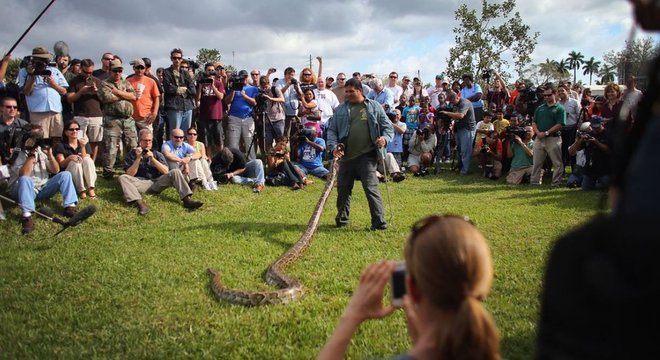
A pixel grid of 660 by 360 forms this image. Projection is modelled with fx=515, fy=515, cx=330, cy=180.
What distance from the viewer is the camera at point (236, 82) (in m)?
13.6

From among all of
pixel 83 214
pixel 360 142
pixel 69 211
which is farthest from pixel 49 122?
pixel 360 142

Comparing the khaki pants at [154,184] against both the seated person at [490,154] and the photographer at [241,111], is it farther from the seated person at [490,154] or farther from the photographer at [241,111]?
the seated person at [490,154]

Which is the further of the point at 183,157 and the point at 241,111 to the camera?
the point at 241,111

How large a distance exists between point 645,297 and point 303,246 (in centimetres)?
683

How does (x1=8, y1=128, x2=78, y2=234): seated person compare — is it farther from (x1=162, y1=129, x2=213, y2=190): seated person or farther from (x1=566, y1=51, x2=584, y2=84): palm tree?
(x1=566, y1=51, x2=584, y2=84): palm tree

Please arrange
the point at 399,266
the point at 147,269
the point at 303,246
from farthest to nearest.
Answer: the point at 303,246 → the point at 147,269 → the point at 399,266

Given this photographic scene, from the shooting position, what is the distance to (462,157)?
15.9 m

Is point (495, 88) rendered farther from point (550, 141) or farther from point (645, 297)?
point (645, 297)

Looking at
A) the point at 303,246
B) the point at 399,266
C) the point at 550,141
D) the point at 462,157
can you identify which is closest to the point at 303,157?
the point at 462,157

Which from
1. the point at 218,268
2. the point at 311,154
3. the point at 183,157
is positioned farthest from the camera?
the point at 311,154

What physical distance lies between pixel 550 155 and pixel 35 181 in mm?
11620

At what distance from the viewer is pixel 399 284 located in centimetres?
172

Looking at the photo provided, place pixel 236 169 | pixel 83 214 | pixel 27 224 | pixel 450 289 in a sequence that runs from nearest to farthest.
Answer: pixel 450 289, pixel 83 214, pixel 27 224, pixel 236 169

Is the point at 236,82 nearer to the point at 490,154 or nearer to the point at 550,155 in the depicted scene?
the point at 490,154
